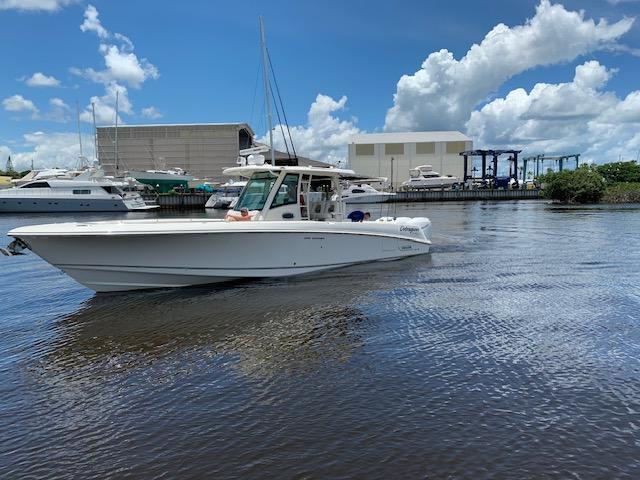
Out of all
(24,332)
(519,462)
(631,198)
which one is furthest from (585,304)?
(631,198)

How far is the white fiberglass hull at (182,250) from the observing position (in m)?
9.40

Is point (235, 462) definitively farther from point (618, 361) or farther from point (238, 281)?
point (238, 281)

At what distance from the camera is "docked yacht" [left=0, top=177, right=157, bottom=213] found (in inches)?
1850

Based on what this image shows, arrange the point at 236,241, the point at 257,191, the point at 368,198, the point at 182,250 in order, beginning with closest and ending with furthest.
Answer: the point at 182,250
the point at 236,241
the point at 257,191
the point at 368,198

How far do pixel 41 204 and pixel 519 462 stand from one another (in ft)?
172

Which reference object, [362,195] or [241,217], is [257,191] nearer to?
[241,217]

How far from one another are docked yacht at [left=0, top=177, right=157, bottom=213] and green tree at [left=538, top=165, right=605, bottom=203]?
49.8 metres

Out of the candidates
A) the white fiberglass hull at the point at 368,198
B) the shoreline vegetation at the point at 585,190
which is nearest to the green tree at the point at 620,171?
the shoreline vegetation at the point at 585,190

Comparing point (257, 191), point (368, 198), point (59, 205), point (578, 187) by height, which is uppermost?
point (578, 187)

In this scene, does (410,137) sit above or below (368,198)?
above

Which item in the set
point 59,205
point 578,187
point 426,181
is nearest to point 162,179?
point 59,205

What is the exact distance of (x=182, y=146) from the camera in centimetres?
10425

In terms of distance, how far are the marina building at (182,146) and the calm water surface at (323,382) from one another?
9503cm

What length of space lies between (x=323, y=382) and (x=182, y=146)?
345ft
